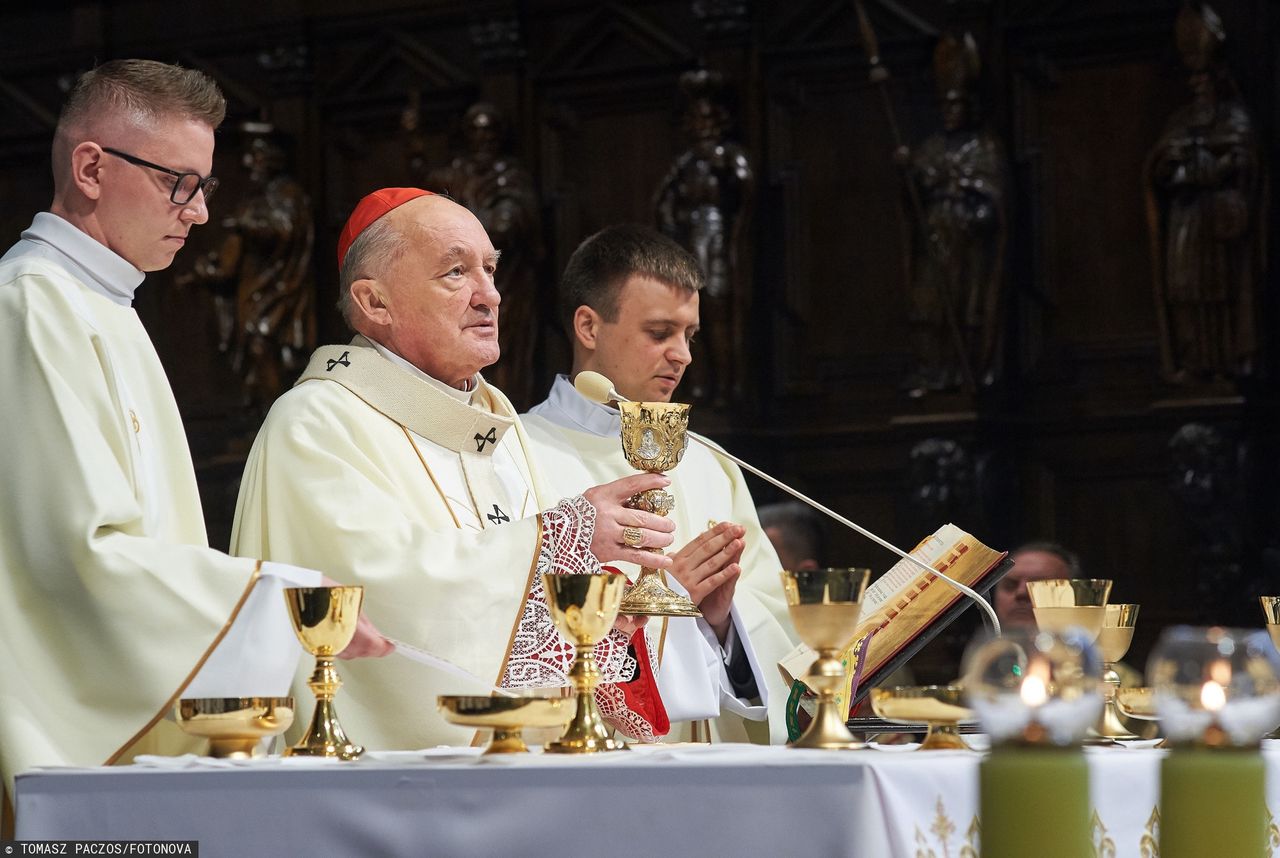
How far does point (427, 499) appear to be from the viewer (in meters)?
4.13

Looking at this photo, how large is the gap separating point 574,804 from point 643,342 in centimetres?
278

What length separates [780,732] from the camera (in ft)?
15.1

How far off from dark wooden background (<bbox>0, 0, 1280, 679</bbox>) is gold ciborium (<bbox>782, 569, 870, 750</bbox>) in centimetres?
466

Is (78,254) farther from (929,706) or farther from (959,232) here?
(959,232)

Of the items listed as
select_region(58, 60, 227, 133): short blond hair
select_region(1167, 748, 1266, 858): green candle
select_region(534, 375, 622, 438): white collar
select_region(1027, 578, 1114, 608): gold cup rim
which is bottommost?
select_region(1167, 748, 1266, 858): green candle

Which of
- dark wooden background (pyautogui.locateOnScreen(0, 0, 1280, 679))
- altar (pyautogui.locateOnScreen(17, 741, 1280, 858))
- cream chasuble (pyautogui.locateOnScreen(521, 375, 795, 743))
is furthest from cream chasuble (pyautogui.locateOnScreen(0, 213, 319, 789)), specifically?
dark wooden background (pyautogui.locateOnScreen(0, 0, 1280, 679))

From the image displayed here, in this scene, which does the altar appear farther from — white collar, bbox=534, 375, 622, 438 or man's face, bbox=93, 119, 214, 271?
white collar, bbox=534, 375, 622, 438

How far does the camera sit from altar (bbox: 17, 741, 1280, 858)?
2400 mm

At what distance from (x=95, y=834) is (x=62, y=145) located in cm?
158

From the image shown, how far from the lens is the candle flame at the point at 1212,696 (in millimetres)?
1691

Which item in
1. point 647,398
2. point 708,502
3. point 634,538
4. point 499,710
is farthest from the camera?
point 708,502

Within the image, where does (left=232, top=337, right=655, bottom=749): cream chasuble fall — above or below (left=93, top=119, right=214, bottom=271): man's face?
below

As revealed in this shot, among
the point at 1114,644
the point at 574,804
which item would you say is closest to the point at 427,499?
the point at 1114,644

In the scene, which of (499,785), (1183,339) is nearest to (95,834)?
(499,785)
